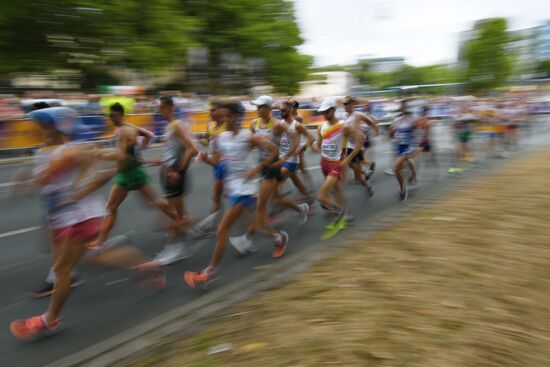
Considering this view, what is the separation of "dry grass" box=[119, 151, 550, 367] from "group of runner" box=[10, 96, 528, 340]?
3.06 ft

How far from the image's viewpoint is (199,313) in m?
3.85

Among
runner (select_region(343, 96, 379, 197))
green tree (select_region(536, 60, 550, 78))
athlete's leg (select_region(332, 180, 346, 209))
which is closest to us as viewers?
athlete's leg (select_region(332, 180, 346, 209))

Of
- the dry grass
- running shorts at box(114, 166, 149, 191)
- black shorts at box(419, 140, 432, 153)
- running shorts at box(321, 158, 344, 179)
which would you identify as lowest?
the dry grass

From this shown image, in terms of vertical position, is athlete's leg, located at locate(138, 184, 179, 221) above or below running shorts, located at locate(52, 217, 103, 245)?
below

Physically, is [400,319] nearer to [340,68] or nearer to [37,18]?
[37,18]

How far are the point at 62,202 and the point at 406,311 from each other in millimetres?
2709

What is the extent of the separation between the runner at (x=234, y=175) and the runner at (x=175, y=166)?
2.50ft

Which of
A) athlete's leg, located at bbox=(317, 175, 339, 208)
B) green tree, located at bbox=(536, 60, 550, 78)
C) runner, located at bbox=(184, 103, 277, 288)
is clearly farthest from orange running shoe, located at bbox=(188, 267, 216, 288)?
green tree, located at bbox=(536, 60, 550, 78)

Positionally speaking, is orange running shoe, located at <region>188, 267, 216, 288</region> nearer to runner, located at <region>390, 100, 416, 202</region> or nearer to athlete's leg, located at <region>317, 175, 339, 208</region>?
athlete's leg, located at <region>317, 175, 339, 208</region>

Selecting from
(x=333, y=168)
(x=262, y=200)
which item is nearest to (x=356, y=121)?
(x=333, y=168)

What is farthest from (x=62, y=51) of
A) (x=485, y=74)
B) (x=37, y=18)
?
(x=485, y=74)

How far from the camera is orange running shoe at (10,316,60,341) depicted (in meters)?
3.53

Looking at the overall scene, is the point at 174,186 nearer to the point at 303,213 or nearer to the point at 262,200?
the point at 262,200

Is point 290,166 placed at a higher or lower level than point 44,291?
higher
